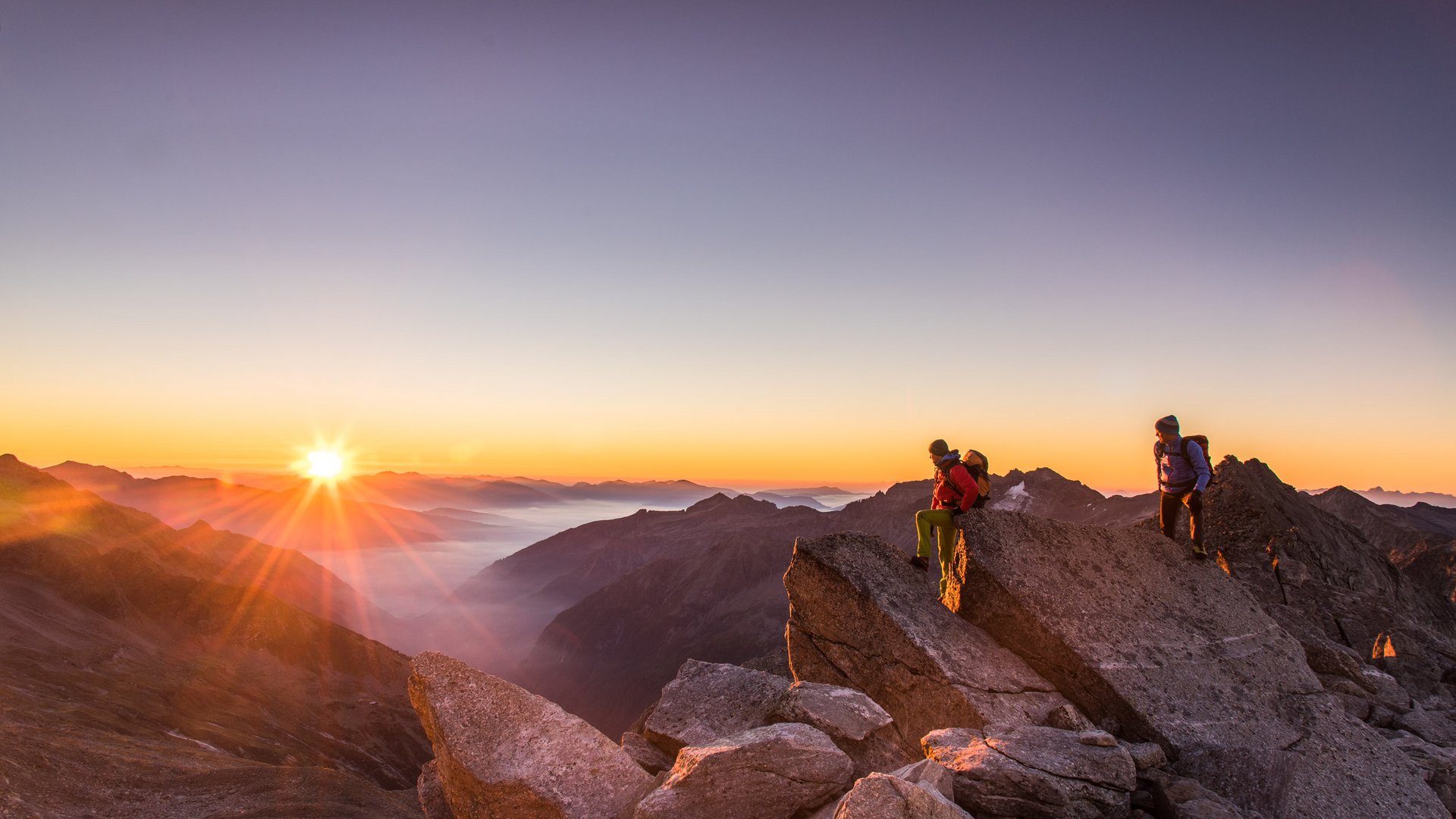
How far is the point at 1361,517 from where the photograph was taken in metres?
68.8

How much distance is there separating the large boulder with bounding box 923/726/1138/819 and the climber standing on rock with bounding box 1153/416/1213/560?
7466mm

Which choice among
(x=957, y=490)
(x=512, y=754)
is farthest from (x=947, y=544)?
(x=512, y=754)

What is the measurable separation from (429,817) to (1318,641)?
1645cm

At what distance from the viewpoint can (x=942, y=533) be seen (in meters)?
12.5

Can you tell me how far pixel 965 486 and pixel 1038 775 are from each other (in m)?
5.44

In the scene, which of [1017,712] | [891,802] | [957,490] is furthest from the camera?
[957,490]

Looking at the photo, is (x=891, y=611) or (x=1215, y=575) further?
(x=1215, y=575)

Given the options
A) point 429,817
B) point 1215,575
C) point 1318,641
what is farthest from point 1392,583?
point 429,817

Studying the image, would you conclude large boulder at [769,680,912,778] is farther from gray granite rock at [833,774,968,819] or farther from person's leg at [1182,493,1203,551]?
person's leg at [1182,493,1203,551]

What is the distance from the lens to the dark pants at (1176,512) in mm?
13922

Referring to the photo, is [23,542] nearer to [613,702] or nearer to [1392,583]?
[613,702]

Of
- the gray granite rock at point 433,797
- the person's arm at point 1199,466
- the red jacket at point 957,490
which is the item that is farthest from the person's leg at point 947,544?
the gray granite rock at point 433,797

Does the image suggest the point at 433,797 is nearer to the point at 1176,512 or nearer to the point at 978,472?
the point at 978,472

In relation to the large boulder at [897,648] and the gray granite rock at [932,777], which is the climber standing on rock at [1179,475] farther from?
the gray granite rock at [932,777]
